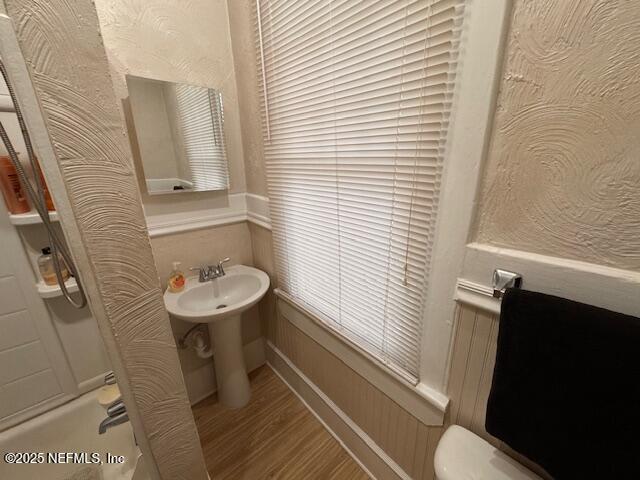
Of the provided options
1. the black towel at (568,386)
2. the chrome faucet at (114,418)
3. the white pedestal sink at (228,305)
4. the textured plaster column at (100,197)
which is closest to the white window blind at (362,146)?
the black towel at (568,386)

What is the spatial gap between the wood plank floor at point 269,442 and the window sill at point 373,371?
0.55m

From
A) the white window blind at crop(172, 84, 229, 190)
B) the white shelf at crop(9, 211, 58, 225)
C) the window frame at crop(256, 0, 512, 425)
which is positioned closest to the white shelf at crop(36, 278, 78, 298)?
the white shelf at crop(9, 211, 58, 225)

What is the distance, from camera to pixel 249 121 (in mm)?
1331

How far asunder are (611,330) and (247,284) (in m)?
1.43

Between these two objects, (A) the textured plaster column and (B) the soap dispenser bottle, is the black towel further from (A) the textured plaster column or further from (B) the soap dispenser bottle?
(B) the soap dispenser bottle

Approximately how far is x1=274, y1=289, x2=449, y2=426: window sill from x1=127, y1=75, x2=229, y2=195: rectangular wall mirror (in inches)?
32.0

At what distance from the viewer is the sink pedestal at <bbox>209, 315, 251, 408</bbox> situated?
4.48 ft

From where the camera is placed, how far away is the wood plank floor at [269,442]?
1.18 m

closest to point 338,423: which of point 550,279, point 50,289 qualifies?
point 550,279

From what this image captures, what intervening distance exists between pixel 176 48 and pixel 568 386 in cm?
180

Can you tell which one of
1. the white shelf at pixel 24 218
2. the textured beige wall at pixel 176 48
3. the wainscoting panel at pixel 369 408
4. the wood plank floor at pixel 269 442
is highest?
the textured beige wall at pixel 176 48

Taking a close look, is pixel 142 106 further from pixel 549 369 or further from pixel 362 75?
pixel 549 369

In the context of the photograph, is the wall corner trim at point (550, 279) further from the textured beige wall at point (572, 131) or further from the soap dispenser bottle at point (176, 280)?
the soap dispenser bottle at point (176, 280)

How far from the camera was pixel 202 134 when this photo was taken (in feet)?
4.25
